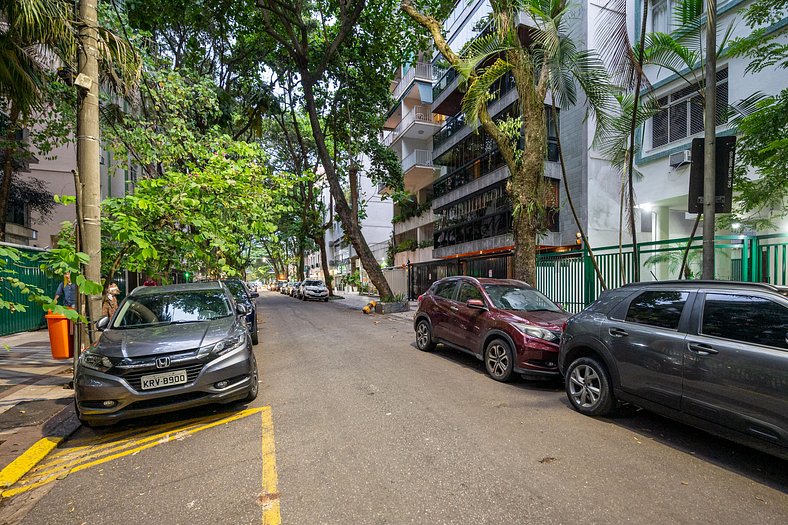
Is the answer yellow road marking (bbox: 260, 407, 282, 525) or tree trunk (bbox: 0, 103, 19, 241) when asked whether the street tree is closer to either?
tree trunk (bbox: 0, 103, 19, 241)

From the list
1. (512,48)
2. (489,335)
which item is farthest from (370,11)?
(489,335)

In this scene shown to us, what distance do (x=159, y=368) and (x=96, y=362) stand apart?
729 mm

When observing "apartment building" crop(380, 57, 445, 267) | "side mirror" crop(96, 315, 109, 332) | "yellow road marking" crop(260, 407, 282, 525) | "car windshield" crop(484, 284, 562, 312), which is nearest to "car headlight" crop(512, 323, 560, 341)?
"car windshield" crop(484, 284, 562, 312)

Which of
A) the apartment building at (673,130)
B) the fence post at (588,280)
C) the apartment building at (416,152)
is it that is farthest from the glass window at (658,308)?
the apartment building at (416,152)

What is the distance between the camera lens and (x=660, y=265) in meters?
9.10

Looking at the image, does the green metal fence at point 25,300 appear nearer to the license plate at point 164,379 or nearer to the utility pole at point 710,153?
the license plate at point 164,379

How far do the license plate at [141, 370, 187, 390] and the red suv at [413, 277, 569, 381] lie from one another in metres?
4.48

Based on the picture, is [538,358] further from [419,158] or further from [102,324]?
[419,158]

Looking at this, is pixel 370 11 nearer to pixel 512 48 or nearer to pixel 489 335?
pixel 512 48

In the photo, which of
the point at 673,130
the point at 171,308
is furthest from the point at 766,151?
the point at 171,308

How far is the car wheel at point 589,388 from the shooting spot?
455 cm

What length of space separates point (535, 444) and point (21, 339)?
13.6m

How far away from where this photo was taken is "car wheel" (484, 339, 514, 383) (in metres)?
6.05

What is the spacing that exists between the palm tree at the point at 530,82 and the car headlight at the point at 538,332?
3.18m
